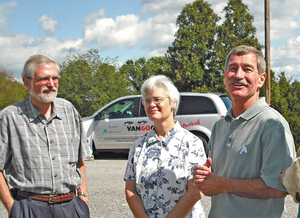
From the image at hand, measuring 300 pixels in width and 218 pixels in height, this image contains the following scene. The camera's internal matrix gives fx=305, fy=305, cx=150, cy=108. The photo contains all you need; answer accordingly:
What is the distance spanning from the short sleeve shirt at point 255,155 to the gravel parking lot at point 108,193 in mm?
3103

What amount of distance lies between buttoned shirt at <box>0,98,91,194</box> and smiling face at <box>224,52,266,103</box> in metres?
1.44

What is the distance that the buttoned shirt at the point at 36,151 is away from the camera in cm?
239

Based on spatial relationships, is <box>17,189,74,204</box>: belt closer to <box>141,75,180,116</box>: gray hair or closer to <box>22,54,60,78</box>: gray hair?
<box>22,54,60,78</box>: gray hair

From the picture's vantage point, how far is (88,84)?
15.7 m

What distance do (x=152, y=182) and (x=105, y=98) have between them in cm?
1341

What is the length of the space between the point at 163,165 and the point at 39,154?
1.00 meters

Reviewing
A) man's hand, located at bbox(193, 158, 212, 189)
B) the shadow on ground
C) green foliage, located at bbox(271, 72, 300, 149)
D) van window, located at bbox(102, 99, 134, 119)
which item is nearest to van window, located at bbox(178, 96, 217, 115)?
van window, located at bbox(102, 99, 134, 119)

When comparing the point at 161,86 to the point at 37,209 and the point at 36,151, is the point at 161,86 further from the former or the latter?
the point at 37,209

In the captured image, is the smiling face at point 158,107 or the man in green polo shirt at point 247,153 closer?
the man in green polo shirt at point 247,153

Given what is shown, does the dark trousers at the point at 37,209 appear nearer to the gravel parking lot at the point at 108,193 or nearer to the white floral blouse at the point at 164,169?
the white floral blouse at the point at 164,169

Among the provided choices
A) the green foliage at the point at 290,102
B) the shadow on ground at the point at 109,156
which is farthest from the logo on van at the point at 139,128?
the green foliage at the point at 290,102

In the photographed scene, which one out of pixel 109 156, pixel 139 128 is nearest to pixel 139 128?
pixel 139 128

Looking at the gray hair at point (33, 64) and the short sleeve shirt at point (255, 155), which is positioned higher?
the gray hair at point (33, 64)

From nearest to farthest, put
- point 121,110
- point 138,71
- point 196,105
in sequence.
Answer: point 196,105, point 121,110, point 138,71
